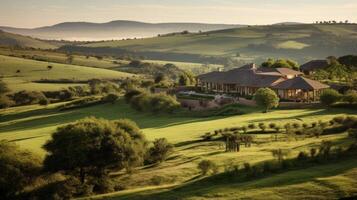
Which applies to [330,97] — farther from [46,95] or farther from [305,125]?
[46,95]

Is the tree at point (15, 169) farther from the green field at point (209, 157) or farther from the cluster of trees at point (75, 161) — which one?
the green field at point (209, 157)

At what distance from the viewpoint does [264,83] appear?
91188 mm

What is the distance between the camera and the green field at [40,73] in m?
146

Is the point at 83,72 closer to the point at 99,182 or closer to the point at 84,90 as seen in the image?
the point at 84,90

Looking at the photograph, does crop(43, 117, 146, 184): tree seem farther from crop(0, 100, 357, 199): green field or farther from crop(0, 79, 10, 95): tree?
crop(0, 79, 10, 95): tree

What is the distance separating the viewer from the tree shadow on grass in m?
32.4

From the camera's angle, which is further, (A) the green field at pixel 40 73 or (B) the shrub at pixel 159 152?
(A) the green field at pixel 40 73

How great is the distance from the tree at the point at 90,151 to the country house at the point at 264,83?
4540 cm

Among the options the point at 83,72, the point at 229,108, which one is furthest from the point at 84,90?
the point at 229,108

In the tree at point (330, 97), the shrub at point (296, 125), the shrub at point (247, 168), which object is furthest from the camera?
the tree at point (330, 97)

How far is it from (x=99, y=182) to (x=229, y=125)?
25.7 meters

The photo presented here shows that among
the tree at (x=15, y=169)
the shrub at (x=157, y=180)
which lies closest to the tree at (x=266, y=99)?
the shrub at (x=157, y=180)

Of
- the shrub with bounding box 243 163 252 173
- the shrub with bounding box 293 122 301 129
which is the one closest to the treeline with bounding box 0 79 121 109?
the shrub with bounding box 293 122 301 129

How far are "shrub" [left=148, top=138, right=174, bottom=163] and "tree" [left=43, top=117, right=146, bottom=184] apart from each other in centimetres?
215
